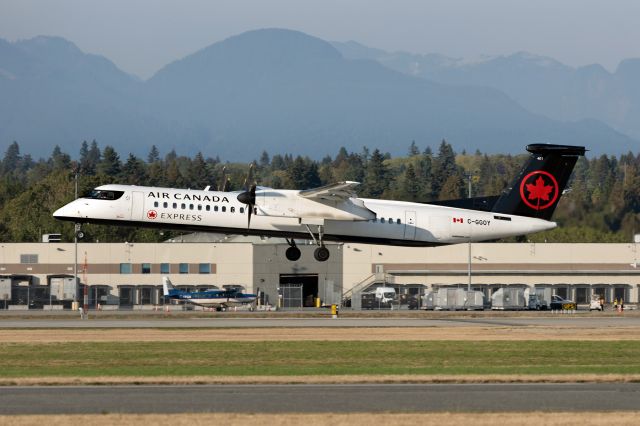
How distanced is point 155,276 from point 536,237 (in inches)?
1919

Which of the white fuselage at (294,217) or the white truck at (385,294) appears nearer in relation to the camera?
the white fuselage at (294,217)

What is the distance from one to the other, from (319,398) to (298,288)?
69809 mm

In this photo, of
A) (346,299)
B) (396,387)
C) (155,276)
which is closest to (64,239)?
(155,276)

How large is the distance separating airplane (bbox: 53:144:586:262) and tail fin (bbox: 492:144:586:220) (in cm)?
5

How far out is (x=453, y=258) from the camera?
105m

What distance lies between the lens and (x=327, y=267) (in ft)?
348

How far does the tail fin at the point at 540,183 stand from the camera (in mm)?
56094

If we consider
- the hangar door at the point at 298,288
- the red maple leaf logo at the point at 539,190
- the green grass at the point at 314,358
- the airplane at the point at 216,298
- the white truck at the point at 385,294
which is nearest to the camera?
the green grass at the point at 314,358

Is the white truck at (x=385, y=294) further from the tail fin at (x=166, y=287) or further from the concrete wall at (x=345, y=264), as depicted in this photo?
the tail fin at (x=166, y=287)

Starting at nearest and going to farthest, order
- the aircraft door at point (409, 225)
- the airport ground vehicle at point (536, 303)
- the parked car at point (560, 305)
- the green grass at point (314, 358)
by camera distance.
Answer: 1. the green grass at point (314, 358)
2. the aircraft door at point (409, 225)
3. the airport ground vehicle at point (536, 303)
4. the parked car at point (560, 305)

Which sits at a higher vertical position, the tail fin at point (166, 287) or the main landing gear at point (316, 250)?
the main landing gear at point (316, 250)

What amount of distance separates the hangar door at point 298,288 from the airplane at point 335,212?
43.1 metres

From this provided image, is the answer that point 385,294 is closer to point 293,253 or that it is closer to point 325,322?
point 325,322

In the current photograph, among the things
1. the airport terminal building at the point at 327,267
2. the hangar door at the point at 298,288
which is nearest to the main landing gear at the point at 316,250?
the hangar door at the point at 298,288
